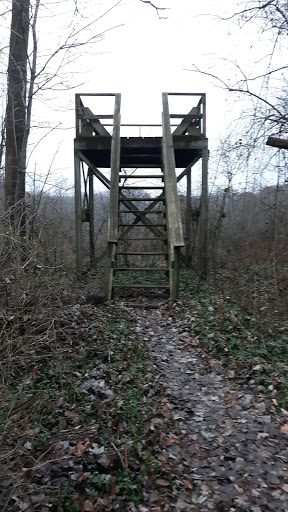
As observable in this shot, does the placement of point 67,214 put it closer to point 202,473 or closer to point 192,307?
point 192,307

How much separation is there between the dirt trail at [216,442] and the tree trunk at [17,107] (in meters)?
4.24

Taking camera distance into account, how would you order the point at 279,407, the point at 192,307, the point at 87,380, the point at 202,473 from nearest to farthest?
A: the point at 202,473 → the point at 279,407 → the point at 87,380 → the point at 192,307

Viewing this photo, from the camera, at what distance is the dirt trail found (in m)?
2.89

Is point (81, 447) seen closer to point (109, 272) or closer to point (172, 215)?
point (109, 272)

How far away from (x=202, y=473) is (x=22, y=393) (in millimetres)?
1617

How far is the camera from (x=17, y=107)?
7.55 metres

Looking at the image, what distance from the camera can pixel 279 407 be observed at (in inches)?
151

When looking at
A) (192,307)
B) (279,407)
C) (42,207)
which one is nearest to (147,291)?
(192,307)

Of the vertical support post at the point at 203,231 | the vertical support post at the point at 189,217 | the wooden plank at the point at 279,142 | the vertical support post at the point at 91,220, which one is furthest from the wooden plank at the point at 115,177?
the wooden plank at the point at 279,142

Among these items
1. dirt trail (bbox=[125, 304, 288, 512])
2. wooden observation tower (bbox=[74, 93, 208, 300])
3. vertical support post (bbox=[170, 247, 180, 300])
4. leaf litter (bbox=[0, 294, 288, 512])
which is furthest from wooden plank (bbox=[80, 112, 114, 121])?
dirt trail (bbox=[125, 304, 288, 512])

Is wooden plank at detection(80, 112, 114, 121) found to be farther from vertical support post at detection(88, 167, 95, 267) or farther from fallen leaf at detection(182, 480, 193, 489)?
fallen leaf at detection(182, 480, 193, 489)

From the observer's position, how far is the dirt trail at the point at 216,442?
114 inches

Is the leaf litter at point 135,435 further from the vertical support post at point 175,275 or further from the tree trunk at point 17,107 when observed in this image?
the tree trunk at point 17,107

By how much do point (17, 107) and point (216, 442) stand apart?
6708 millimetres
